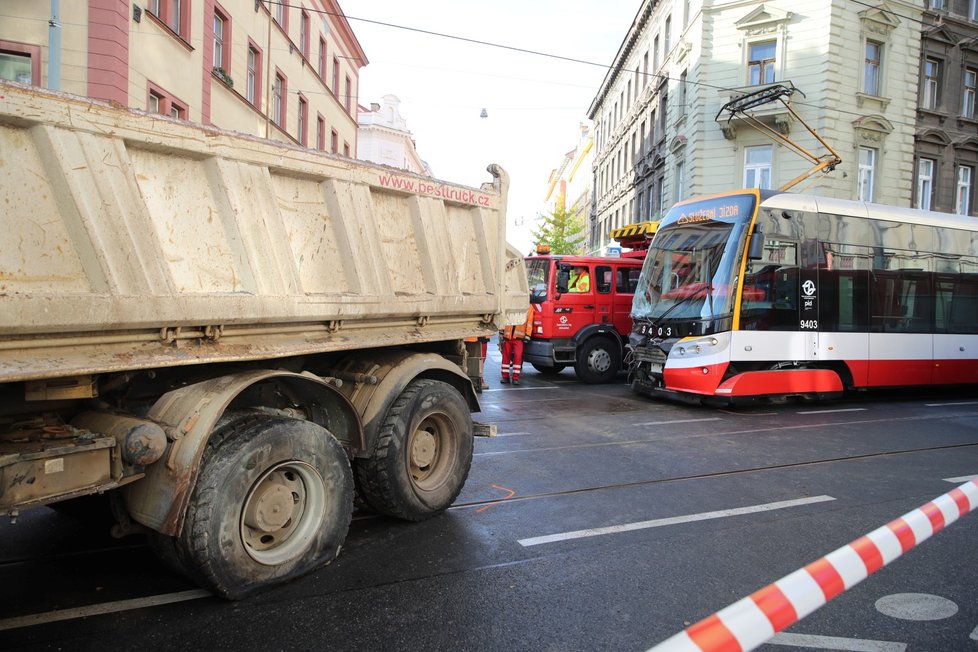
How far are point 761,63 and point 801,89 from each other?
1.76 meters

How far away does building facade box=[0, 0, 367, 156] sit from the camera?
11688 mm

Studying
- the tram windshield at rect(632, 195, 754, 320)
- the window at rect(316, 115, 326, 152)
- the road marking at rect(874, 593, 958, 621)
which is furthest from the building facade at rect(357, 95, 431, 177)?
the road marking at rect(874, 593, 958, 621)

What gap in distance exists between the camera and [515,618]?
3.34m

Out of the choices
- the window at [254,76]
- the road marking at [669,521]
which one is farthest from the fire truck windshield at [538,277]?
the window at [254,76]

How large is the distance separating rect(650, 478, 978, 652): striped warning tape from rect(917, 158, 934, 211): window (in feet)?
88.0

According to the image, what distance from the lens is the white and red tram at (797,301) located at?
9672 mm

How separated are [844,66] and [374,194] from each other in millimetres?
23687

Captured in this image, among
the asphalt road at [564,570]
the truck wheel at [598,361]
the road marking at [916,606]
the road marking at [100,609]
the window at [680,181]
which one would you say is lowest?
the road marking at [100,609]

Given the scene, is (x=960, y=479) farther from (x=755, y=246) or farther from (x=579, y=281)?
(x=579, y=281)

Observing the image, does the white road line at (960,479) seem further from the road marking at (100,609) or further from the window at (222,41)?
the window at (222,41)

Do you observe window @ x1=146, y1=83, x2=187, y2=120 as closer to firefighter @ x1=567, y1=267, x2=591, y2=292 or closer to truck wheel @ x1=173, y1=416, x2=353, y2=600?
firefighter @ x1=567, y1=267, x2=591, y2=292

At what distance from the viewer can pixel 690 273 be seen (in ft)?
33.8

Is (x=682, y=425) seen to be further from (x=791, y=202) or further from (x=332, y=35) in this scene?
(x=332, y=35)

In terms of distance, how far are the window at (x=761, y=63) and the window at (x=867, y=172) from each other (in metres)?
4.42
